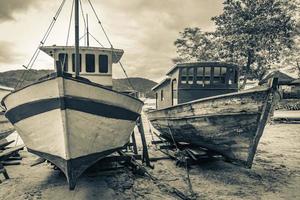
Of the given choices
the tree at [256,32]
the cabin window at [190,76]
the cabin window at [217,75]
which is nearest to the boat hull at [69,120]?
the cabin window at [190,76]

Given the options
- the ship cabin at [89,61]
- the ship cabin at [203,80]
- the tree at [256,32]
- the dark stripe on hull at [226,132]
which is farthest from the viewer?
the tree at [256,32]

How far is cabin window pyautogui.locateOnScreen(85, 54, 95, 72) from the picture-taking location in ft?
27.9

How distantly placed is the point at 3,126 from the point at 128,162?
249 inches

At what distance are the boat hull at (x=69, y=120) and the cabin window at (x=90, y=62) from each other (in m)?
3.60

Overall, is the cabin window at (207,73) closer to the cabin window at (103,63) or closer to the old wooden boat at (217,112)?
the old wooden boat at (217,112)

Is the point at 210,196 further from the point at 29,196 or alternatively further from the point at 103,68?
the point at 103,68

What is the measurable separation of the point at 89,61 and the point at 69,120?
4.71m

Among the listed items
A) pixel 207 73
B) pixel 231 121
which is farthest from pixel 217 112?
pixel 207 73

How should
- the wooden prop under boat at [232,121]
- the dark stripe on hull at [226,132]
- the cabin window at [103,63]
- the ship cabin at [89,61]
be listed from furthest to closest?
the cabin window at [103,63], the ship cabin at [89,61], the dark stripe on hull at [226,132], the wooden prop under boat at [232,121]

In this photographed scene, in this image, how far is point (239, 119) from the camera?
543cm

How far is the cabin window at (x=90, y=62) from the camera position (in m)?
8.50

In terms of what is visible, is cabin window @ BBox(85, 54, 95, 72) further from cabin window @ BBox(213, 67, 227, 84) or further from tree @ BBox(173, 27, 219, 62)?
tree @ BBox(173, 27, 219, 62)

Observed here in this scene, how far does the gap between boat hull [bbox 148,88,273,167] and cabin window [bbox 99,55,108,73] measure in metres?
3.64

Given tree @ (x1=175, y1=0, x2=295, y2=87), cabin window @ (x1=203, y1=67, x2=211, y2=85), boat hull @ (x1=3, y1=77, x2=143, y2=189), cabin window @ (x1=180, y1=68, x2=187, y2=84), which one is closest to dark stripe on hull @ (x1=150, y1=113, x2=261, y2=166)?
cabin window @ (x1=180, y1=68, x2=187, y2=84)
